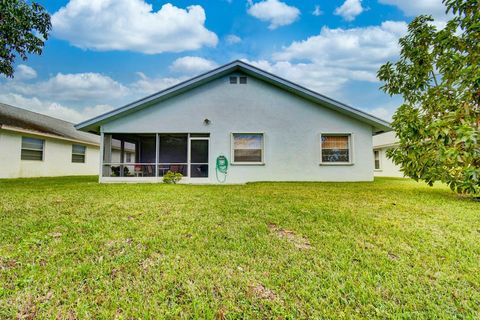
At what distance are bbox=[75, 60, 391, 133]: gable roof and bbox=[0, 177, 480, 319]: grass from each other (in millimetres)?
6773

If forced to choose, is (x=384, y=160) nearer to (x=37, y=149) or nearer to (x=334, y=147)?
(x=334, y=147)

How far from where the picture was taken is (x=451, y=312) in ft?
6.64

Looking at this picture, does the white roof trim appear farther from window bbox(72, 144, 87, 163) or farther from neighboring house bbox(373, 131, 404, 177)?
neighboring house bbox(373, 131, 404, 177)

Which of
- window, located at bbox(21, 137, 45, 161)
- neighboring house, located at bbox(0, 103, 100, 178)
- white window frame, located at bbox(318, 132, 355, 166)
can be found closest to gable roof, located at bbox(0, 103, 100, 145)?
neighboring house, located at bbox(0, 103, 100, 178)

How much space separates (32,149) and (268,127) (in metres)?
14.7

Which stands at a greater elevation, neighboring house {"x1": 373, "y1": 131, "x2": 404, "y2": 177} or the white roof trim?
the white roof trim

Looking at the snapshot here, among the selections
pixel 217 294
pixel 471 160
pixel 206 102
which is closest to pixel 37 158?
pixel 206 102

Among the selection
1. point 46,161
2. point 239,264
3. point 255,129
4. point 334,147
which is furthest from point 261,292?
point 46,161

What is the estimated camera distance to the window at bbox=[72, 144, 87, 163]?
61.0 feet

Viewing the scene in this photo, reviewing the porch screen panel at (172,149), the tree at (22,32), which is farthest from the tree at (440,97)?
the tree at (22,32)

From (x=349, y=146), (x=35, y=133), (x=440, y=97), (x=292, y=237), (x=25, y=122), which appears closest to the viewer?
(x=292, y=237)

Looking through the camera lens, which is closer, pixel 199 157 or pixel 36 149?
pixel 199 157

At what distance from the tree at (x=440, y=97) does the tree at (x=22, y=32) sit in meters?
16.3

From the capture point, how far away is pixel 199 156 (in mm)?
12617
